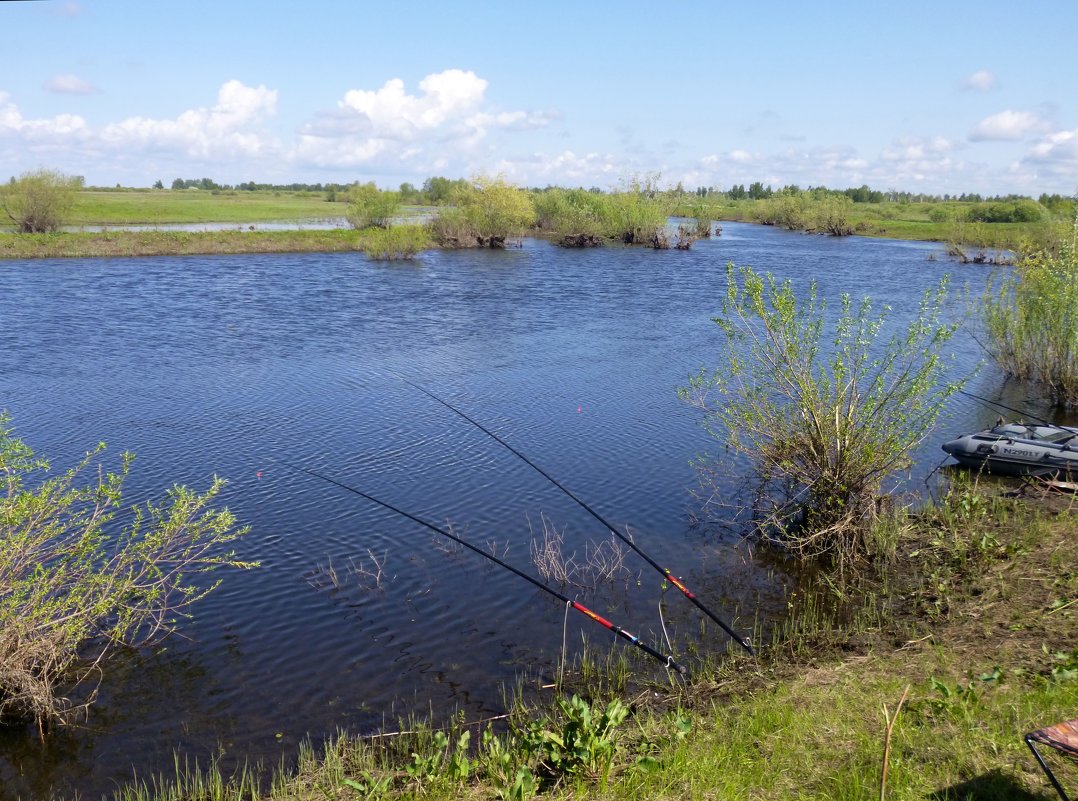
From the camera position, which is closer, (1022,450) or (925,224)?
(1022,450)

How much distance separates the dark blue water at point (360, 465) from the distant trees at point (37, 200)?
23411 millimetres

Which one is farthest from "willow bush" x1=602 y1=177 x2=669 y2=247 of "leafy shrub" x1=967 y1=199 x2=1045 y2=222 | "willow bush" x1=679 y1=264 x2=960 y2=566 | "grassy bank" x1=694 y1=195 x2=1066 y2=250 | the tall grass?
"willow bush" x1=679 y1=264 x2=960 y2=566

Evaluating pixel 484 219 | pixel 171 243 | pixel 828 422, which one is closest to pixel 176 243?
pixel 171 243

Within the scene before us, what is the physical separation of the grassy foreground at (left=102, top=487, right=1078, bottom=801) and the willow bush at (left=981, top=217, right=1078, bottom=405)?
41.6 ft

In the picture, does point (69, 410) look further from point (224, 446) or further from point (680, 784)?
point (680, 784)

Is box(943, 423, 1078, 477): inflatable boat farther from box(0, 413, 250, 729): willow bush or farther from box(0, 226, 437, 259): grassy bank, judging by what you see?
box(0, 226, 437, 259): grassy bank

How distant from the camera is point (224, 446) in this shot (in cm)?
1794

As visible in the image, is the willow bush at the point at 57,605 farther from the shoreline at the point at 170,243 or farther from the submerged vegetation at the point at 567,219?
the shoreline at the point at 170,243

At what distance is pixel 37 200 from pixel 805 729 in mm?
68423

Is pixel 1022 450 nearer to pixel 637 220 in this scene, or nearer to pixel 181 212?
pixel 637 220

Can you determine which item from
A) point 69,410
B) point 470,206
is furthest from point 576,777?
point 470,206

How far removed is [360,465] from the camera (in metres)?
17.0

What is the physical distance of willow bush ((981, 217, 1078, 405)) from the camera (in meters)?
20.8

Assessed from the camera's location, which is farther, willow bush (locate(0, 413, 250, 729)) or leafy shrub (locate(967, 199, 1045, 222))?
leafy shrub (locate(967, 199, 1045, 222))
